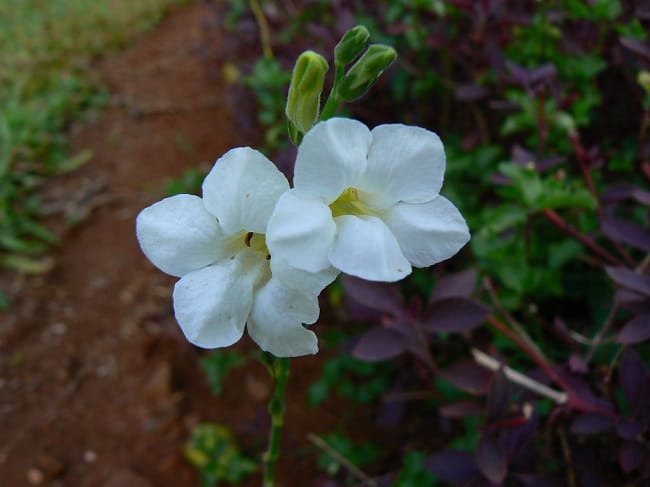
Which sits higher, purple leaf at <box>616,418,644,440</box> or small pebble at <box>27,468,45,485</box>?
purple leaf at <box>616,418,644,440</box>

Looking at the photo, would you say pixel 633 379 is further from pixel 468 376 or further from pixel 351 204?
pixel 351 204

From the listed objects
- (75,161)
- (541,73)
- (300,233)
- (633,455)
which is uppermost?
(300,233)

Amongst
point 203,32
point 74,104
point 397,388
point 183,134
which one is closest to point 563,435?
point 397,388

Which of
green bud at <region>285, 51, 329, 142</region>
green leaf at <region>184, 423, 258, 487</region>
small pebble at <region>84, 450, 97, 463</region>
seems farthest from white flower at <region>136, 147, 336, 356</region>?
small pebble at <region>84, 450, 97, 463</region>

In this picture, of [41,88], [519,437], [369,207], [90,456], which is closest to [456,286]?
[519,437]

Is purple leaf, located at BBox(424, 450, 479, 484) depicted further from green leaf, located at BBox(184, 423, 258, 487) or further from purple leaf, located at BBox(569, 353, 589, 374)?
green leaf, located at BBox(184, 423, 258, 487)

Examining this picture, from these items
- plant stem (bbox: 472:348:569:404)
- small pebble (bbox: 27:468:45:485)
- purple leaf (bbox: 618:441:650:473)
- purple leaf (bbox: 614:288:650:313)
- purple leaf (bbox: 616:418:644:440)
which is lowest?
small pebble (bbox: 27:468:45:485)
